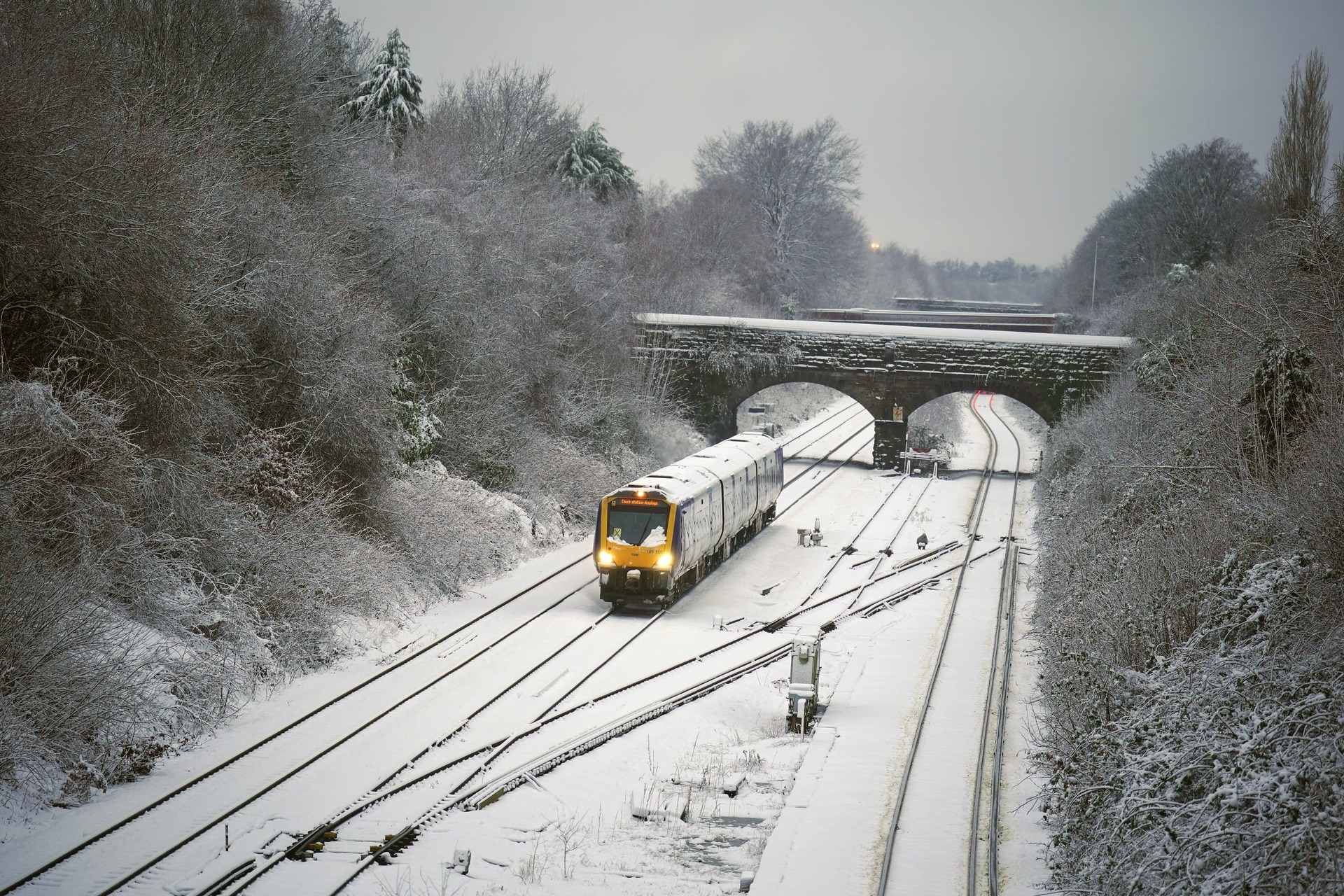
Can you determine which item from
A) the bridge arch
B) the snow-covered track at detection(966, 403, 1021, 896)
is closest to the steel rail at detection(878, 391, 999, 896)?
the snow-covered track at detection(966, 403, 1021, 896)

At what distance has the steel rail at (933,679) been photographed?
10.4 m

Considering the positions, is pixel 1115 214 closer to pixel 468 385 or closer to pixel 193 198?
pixel 468 385

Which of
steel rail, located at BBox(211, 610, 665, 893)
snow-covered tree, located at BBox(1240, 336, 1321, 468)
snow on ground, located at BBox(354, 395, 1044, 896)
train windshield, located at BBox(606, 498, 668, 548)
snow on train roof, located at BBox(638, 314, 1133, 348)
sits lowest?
snow on ground, located at BBox(354, 395, 1044, 896)

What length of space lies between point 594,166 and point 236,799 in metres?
42.2

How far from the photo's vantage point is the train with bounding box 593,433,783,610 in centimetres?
1991

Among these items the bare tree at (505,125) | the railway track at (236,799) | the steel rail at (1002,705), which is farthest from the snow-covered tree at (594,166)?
the railway track at (236,799)

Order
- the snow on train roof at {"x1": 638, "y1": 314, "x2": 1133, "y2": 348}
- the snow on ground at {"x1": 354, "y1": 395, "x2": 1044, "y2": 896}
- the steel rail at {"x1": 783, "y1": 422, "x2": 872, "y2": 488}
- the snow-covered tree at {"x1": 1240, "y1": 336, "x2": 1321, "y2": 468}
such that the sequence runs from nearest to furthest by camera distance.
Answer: the snow on ground at {"x1": 354, "y1": 395, "x2": 1044, "y2": 896}, the snow-covered tree at {"x1": 1240, "y1": 336, "x2": 1321, "y2": 468}, the snow on train roof at {"x1": 638, "y1": 314, "x2": 1133, "y2": 348}, the steel rail at {"x1": 783, "y1": 422, "x2": 872, "y2": 488}

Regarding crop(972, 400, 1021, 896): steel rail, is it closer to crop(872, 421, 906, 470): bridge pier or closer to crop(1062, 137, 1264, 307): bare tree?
crop(872, 421, 906, 470): bridge pier

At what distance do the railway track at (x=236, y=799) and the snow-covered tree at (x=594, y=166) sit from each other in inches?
1327

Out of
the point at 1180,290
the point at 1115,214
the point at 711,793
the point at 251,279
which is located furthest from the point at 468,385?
the point at 1115,214

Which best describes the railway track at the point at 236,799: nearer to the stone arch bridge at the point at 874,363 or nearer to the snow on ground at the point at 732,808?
the snow on ground at the point at 732,808

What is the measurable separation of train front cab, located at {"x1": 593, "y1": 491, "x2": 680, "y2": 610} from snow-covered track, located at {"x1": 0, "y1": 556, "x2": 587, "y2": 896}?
2.13m

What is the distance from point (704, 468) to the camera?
76.5 feet

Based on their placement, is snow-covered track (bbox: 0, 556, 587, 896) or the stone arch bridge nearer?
snow-covered track (bbox: 0, 556, 587, 896)
